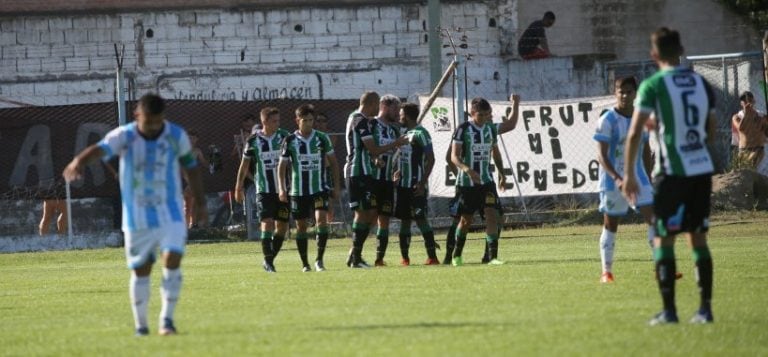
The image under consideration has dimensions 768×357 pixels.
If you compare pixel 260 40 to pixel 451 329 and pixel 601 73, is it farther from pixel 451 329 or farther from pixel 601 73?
pixel 451 329

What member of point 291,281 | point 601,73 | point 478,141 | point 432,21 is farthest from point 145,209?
point 601,73

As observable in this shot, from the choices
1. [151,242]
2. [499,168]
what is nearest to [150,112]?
[151,242]

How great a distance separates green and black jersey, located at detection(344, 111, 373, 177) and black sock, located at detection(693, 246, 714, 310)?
352 inches

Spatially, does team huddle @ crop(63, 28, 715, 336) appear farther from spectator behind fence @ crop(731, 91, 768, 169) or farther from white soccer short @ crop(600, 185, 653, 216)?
spectator behind fence @ crop(731, 91, 768, 169)

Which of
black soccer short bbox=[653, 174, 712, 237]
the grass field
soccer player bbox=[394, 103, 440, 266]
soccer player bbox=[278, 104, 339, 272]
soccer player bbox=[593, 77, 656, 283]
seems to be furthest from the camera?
soccer player bbox=[394, 103, 440, 266]

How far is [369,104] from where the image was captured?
784 inches

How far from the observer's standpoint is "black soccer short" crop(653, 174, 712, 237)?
11.3 meters

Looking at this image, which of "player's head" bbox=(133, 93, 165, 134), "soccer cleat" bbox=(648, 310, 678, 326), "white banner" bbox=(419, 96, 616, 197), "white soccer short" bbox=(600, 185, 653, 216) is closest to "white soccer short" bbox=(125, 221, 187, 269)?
"player's head" bbox=(133, 93, 165, 134)

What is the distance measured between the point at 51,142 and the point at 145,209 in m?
17.7

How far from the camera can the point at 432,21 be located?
3316cm

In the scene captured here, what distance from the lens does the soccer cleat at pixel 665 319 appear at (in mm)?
11102

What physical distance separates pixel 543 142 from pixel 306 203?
9665 millimetres

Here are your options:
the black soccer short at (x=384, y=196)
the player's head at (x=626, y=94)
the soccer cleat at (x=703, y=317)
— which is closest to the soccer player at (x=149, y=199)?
the soccer cleat at (x=703, y=317)

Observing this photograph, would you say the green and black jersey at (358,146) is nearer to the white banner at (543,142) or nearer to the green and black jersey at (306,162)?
the green and black jersey at (306,162)
